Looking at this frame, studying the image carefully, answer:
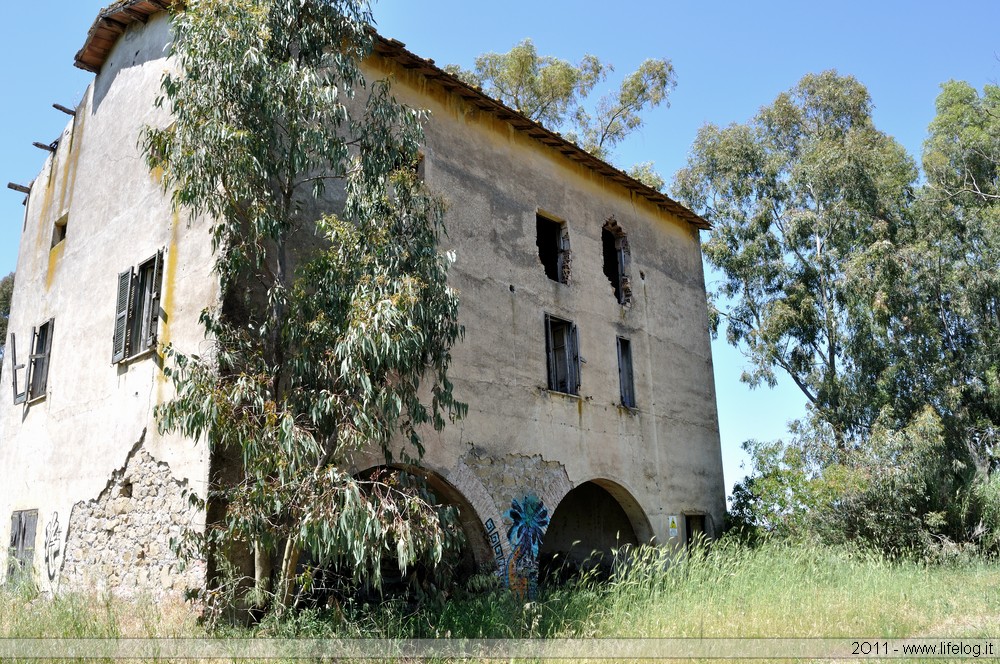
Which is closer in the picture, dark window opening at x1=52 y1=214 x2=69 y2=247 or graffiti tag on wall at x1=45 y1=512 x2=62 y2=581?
graffiti tag on wall at x1=45 y1=512 x2=62 y2=581

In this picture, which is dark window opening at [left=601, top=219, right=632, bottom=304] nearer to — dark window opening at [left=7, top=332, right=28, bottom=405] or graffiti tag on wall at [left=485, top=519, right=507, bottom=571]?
graffiti tag on wall at [left=485, top=519, right=507, bottom=571]

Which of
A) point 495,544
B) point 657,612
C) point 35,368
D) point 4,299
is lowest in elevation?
point 657,612

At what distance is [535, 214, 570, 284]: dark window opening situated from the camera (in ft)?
47.9

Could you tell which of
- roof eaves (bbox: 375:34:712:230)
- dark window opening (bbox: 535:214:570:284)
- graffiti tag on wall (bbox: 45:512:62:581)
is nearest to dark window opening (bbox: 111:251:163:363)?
graffiti tag on wall (bbox: 45:512:62:581)

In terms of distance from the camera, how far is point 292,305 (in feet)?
28.6

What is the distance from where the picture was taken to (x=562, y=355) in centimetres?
1410

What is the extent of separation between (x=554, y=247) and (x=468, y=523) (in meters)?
6.02

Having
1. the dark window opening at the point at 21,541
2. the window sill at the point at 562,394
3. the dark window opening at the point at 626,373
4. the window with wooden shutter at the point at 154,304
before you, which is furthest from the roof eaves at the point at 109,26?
the dark window opening at the point at 626,373

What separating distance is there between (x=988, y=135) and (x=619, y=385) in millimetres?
15115

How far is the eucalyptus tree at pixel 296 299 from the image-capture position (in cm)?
786

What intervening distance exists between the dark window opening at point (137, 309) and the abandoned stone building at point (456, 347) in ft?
0.10

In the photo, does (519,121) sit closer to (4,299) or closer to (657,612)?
(657,612)

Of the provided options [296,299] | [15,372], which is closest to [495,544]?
[296,299]

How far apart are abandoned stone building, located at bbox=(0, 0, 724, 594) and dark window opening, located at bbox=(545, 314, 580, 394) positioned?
0.04 m
